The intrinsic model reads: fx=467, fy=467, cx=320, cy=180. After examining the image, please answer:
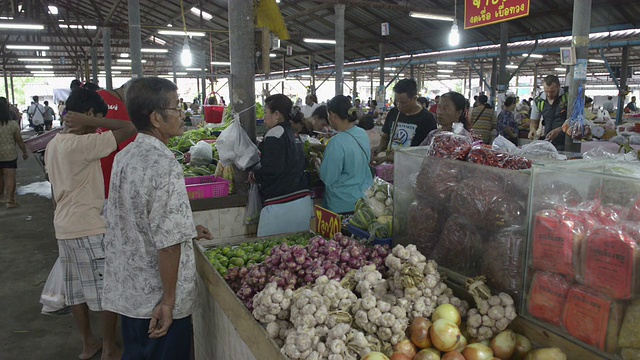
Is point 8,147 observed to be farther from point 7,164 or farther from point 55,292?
point 55,292

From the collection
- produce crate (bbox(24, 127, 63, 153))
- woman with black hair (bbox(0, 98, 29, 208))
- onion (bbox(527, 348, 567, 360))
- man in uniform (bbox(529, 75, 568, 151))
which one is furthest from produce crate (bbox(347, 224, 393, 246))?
woman with black hair (bbox(0, 98, 29, 208))

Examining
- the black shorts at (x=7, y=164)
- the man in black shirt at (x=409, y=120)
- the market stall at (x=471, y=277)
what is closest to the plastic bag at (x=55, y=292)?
the market stall at (x=471, y=277)

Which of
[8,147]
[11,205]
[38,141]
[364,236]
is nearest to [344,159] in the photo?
[364,236]

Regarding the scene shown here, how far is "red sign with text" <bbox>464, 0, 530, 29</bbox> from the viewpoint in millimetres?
6258

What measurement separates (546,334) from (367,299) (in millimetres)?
611

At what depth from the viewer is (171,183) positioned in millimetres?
1881

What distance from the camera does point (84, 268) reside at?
3027mm

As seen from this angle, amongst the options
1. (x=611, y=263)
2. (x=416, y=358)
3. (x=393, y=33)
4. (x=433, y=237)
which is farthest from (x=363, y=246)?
(x=393, y=33)

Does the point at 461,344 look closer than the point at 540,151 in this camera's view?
Yes

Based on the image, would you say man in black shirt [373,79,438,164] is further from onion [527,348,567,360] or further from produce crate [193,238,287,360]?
onion [527,348,567,360]

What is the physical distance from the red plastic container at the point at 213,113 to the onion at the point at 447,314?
5.62 meters

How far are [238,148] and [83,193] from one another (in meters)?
1.24

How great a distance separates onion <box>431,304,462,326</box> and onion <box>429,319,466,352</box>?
0.17 ft

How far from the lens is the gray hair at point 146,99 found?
1.90 meters
